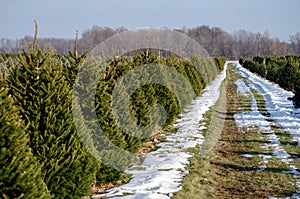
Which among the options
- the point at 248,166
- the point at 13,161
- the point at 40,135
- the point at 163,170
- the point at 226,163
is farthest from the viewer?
the point at 226,163

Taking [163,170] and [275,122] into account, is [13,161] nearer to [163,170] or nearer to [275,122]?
[163,170]

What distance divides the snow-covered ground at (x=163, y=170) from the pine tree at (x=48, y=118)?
4.06 ft

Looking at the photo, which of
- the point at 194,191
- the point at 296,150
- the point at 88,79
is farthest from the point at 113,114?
the point at 296,150

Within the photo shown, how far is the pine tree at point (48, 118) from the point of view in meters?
4.23

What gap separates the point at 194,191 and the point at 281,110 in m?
9.30

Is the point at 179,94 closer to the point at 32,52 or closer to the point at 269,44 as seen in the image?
the point at 32,52

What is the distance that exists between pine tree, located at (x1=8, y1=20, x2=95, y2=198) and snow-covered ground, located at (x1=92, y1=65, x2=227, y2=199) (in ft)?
4.06

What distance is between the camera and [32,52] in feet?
14.4

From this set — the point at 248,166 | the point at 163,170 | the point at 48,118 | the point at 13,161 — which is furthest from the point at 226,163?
the point at 13,161

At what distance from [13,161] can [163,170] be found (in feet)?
13.1

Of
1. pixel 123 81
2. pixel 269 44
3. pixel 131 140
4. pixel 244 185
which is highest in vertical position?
pixel 269 44

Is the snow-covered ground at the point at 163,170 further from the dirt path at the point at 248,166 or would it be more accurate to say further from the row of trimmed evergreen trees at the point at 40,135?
the row of trimmed evergreen trees at the point at 40,135

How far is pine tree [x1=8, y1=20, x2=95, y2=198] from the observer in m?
4.23

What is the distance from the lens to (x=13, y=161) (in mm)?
3145
